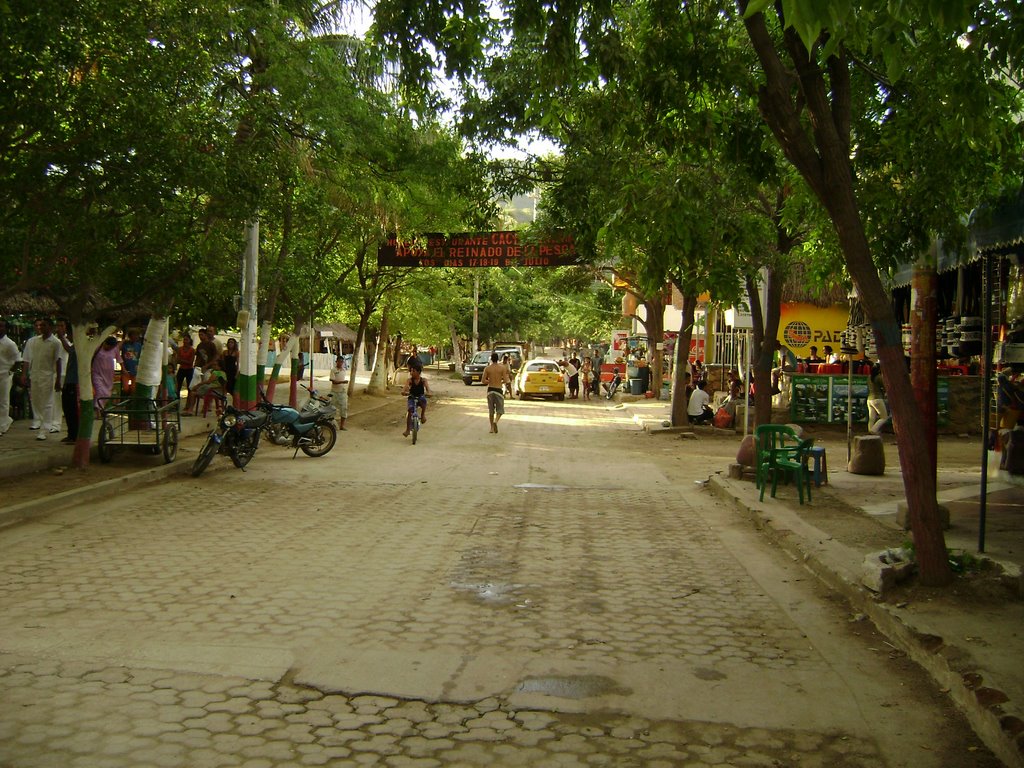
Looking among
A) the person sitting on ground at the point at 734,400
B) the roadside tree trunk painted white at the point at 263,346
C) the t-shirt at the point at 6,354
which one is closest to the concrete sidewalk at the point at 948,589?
the person sitting on ground at the point at 734,400

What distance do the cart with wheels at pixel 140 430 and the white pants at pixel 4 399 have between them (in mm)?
2690

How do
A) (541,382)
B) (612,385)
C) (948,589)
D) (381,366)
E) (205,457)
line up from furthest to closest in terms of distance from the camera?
1. (612,385)
2. (541,382)
3. (381,366)
4. (205,457)
5. (948,589)

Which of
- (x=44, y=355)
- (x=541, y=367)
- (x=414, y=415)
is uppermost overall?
(x=44, y=355)

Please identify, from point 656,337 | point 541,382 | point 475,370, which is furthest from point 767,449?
point 475,370

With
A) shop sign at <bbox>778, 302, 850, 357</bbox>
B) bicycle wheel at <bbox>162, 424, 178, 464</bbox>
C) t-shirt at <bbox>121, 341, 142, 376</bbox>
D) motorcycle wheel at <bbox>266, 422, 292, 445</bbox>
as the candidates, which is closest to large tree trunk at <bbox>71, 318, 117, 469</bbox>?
bicycle wheel at <bbox>162, 424, 178, 464</bbox>

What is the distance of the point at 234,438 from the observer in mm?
14422

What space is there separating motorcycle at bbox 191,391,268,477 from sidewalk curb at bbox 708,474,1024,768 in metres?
7.96

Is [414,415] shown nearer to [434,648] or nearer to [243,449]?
[243,449]

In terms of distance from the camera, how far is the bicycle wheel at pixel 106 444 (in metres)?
13.5

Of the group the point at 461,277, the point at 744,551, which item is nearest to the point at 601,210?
the point at 744,551

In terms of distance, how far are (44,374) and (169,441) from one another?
3.14m

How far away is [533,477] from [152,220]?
22.2 ft

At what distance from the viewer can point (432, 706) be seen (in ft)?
15.1

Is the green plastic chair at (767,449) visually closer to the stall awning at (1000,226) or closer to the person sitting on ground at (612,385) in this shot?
the stall awning at (1000,226)
